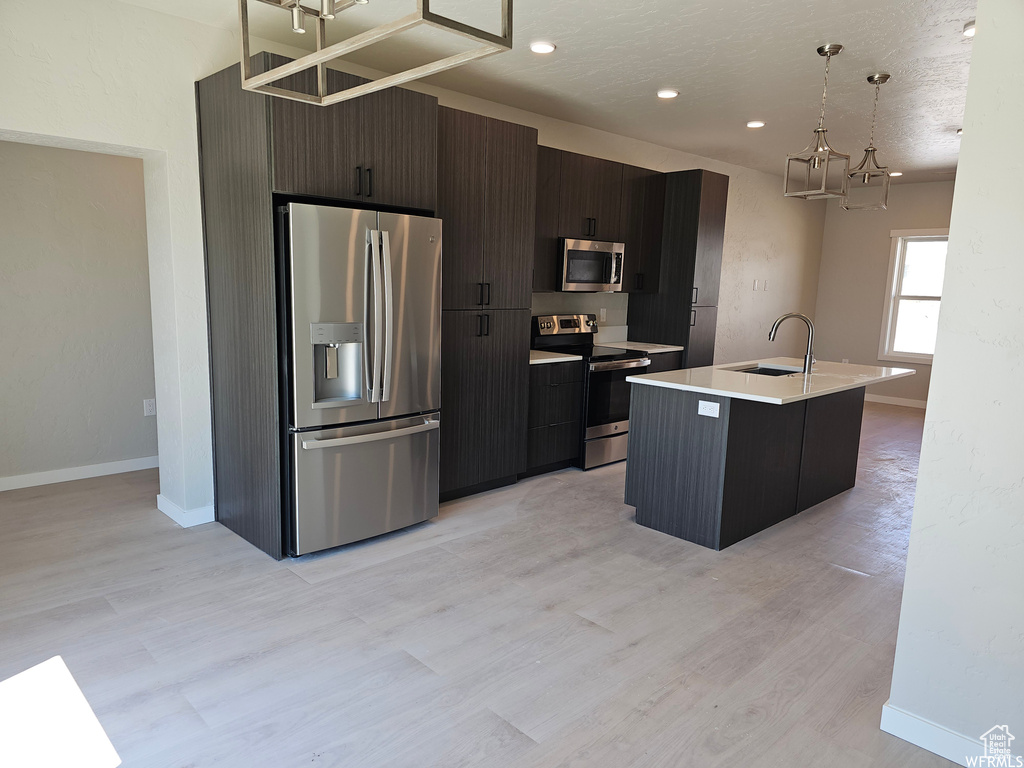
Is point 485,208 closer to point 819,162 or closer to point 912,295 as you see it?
point 819,162

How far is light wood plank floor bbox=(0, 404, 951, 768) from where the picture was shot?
1.87 meters

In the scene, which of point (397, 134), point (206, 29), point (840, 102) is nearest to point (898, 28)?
point (840, 102)

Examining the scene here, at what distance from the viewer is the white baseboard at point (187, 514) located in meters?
3.41

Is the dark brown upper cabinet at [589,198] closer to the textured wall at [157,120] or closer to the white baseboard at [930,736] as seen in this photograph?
the textured wall at [157,120]

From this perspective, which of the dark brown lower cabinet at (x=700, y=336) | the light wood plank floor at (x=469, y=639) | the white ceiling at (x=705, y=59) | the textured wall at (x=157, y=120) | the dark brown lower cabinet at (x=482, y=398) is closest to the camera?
the light wood plank floor at (x=469, y=639)

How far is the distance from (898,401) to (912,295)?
1289 mm

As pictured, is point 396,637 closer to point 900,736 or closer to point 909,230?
point 900,736

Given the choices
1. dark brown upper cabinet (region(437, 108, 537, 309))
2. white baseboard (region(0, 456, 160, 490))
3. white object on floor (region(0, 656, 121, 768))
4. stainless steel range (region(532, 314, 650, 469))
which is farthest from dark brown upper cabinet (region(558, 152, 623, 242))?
white object on floor (region(0, 656, 121, 768))

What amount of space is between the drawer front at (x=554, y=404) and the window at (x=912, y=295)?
209 inches

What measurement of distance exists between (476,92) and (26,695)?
393 cm

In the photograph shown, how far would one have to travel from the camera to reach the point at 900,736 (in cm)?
192

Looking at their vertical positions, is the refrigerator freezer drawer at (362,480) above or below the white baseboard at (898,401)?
above

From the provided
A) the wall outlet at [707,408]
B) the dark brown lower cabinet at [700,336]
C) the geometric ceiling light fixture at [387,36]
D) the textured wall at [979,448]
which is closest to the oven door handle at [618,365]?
the dark brown lower cabinet at [700,336]

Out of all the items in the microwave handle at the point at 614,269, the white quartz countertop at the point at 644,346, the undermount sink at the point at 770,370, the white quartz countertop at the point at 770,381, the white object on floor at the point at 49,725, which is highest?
the microwave handle at the point at 614,269
